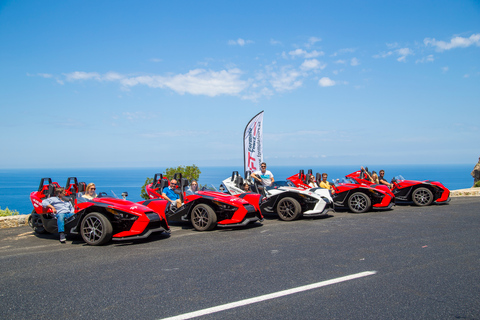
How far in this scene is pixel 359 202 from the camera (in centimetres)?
1164

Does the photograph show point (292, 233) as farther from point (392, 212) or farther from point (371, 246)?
point (392, 212)

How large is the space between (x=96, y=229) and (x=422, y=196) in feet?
37.9

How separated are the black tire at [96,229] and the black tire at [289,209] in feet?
16.8

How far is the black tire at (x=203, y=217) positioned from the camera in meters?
8.40

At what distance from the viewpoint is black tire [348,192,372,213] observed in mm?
11523

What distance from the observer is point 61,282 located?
4.66 metres

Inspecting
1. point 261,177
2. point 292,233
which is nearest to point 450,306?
point 292,233

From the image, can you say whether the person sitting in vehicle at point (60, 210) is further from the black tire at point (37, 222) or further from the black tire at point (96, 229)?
the black tire at point (96, 229)

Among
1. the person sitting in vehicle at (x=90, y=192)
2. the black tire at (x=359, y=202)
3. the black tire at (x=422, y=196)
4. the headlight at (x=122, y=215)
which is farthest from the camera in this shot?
the black tire at (x=422, y=196)

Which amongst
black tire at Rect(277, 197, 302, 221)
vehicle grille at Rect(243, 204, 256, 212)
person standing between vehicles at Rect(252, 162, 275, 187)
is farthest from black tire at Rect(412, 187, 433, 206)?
vehicle grille at Rect(243, 204, 256, 212)

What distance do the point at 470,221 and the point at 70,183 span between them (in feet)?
37.5

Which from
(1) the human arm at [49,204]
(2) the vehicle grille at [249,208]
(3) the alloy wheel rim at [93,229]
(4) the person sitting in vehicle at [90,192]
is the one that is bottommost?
(3) the alloy wheel rim at [93,229]

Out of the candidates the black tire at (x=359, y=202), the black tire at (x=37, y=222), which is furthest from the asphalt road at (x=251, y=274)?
the black tire at (x=359, y=202)

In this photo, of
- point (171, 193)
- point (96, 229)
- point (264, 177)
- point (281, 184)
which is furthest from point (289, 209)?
point (96, 229)
